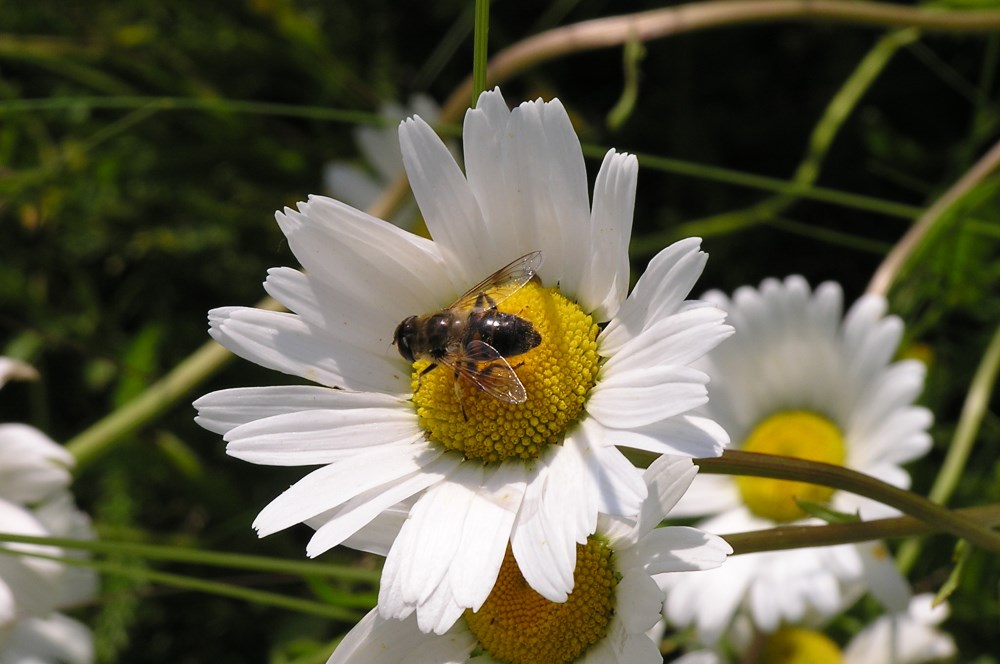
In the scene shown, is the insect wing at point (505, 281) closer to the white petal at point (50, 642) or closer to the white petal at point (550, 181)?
the white petal at point (550, 181)

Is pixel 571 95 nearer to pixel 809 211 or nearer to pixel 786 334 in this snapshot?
pixel 809 211

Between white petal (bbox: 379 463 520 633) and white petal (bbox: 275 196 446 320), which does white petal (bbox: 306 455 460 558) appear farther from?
white petal (bbox: 275 196 446 320)

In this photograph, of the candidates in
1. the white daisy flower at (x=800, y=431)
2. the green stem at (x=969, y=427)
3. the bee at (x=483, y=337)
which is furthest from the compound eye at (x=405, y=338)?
the green stem at (x=969, y=427)

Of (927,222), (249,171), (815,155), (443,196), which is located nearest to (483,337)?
(443,196)

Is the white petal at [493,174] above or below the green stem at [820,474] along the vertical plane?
above

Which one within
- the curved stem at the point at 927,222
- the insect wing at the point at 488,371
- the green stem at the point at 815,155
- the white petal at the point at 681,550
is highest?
the green stem at the point at 815,155

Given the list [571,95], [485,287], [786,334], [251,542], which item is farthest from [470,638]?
[571,95]

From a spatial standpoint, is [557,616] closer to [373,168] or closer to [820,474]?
[820,474]
